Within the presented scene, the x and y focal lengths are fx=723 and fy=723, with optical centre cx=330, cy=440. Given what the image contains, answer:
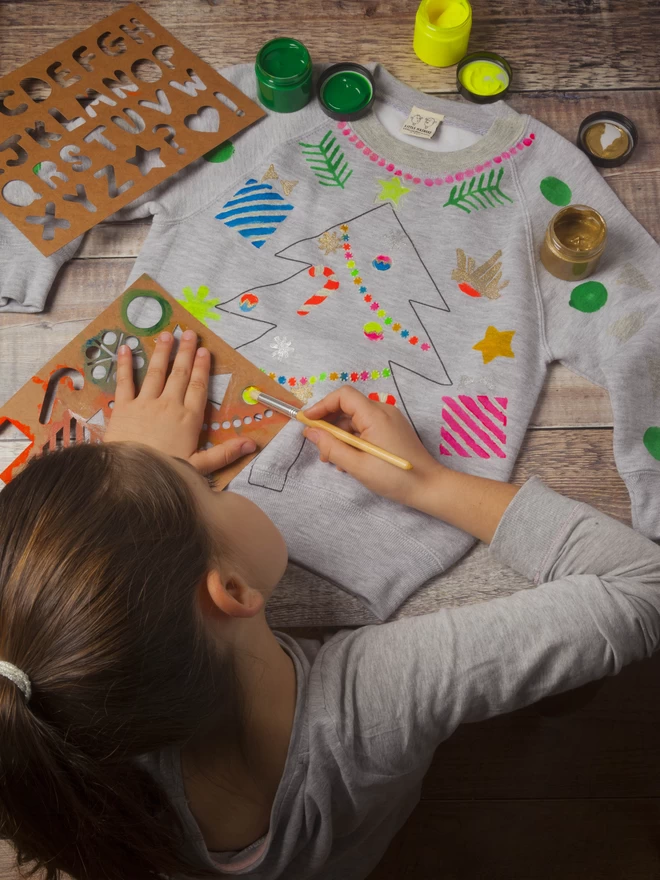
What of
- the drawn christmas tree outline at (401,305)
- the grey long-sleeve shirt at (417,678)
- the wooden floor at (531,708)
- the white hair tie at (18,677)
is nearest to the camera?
the white hair tie at (18,677)

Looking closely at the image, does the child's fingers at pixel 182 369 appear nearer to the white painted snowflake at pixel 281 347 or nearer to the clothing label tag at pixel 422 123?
the white painted snowflake at pixel 281 347

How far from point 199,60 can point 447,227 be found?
0.40 meters

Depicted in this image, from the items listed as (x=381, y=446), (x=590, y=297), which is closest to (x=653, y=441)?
(x=590, y=297)

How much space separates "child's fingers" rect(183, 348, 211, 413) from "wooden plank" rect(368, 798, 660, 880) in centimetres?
64

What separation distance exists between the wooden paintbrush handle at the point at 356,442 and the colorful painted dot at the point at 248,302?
0.17 m

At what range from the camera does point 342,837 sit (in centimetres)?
76

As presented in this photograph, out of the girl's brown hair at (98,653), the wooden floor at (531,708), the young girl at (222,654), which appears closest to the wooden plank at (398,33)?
the wooden floor at (531,708)

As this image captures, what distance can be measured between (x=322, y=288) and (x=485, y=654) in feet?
1.57

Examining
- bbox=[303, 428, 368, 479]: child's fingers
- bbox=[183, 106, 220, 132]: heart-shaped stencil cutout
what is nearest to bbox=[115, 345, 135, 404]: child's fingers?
bbox=[303, 428, 368, 479]: child's fingers

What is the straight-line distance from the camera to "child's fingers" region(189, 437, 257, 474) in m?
0.82

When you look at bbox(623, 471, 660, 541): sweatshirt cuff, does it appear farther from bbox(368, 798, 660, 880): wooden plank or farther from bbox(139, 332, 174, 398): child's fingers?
bbox(139, 332, 174, 398): child's fingers

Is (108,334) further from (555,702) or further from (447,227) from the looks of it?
(555,702)

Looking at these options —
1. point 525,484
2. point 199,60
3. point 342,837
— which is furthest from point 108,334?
point 342,837

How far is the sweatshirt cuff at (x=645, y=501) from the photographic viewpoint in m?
0.82
